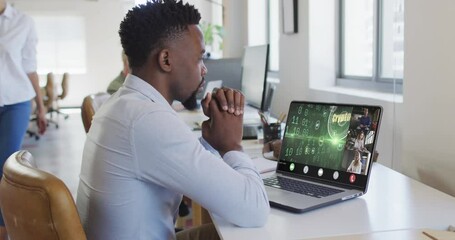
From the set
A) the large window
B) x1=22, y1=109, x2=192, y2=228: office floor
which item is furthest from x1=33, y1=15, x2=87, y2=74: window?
the large window

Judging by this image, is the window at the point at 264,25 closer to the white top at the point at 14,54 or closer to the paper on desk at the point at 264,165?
the white top at the point at 14,54

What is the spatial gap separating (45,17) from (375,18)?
404 inches

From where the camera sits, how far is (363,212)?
1287mm

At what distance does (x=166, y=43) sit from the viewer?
1252 millimetres

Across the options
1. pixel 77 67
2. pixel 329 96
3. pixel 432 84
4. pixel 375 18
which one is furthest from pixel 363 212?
pixel 77 67

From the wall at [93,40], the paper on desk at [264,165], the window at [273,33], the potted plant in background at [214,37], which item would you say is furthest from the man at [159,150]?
the wall at [93,40]

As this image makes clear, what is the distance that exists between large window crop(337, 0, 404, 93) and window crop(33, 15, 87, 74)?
972 cm

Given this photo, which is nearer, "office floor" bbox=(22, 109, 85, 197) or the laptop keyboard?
the laptop keyboard

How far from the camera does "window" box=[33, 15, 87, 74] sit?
1164cm

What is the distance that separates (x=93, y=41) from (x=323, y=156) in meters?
10.9

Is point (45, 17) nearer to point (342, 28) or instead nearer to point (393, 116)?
point (342, 28)

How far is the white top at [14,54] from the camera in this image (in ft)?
9.07

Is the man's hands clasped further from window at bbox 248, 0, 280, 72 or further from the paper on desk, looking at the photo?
window at bbox 248, 0, 280, 72

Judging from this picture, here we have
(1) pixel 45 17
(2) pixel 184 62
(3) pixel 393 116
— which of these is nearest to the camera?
(2) pixel 184 62
